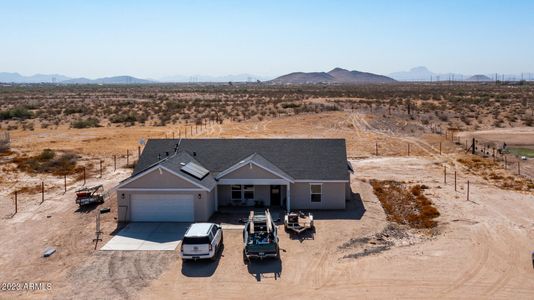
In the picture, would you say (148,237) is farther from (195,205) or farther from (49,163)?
(49,163)

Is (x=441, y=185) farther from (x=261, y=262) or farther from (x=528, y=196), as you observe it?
(x=261, y=262)

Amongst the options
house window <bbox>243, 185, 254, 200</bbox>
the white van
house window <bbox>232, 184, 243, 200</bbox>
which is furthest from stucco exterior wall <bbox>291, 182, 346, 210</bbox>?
the white van

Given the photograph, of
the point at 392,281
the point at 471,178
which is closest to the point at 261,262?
the point at 392,281

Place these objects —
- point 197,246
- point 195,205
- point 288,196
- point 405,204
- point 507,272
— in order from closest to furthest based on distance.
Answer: point 507,272
point 197,246
point 195,205
point 288,196
point 405,204

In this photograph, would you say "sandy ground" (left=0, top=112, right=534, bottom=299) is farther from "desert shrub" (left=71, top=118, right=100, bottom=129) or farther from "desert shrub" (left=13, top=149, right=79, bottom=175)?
"desert shrub" (left=71, top=118, right=100, bottom=129)

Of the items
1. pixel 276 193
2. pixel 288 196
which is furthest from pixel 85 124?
pixel 288 196

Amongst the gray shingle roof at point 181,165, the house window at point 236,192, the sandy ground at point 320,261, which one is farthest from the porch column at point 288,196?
the gray shingle roof at point 181,165

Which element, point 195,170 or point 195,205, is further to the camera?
point 195,170
